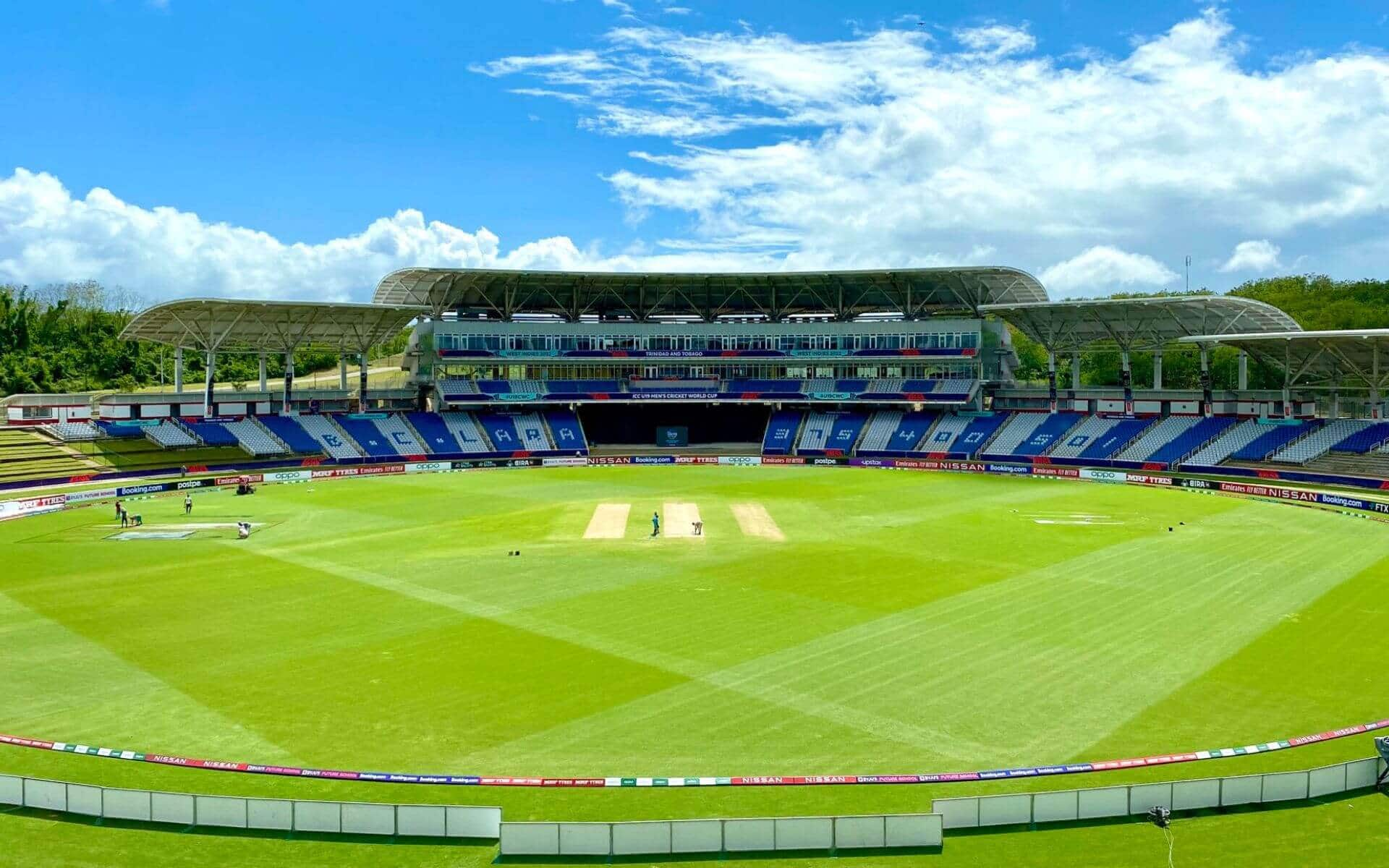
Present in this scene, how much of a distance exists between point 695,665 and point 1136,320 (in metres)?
70.4

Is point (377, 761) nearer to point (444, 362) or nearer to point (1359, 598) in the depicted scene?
point (1359, 598)

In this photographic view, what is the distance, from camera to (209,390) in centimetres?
8181

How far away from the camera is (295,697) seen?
22.3 metres

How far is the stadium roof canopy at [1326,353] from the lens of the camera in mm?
64125

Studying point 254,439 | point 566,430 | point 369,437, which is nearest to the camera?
point 254,439

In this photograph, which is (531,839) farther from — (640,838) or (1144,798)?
(1144,798)

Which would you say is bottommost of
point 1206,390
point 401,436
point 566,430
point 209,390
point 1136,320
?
point 401,436

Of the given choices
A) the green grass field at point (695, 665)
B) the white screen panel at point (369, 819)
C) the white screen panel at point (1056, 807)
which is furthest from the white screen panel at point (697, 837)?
the white screen panel at point (1056, 807)

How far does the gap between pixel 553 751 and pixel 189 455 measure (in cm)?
6794

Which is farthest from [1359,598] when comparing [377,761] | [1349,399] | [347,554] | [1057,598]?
[1349,399]

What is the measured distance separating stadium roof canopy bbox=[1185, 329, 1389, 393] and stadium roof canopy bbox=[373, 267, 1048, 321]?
20755 mm

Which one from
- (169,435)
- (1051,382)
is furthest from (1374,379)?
(169,435)

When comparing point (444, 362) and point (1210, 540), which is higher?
point (444, 362)

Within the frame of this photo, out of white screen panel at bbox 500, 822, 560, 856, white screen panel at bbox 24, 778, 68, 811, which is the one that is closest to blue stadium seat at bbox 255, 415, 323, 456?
white screen panel at bbox 24, 778, 68, 811
